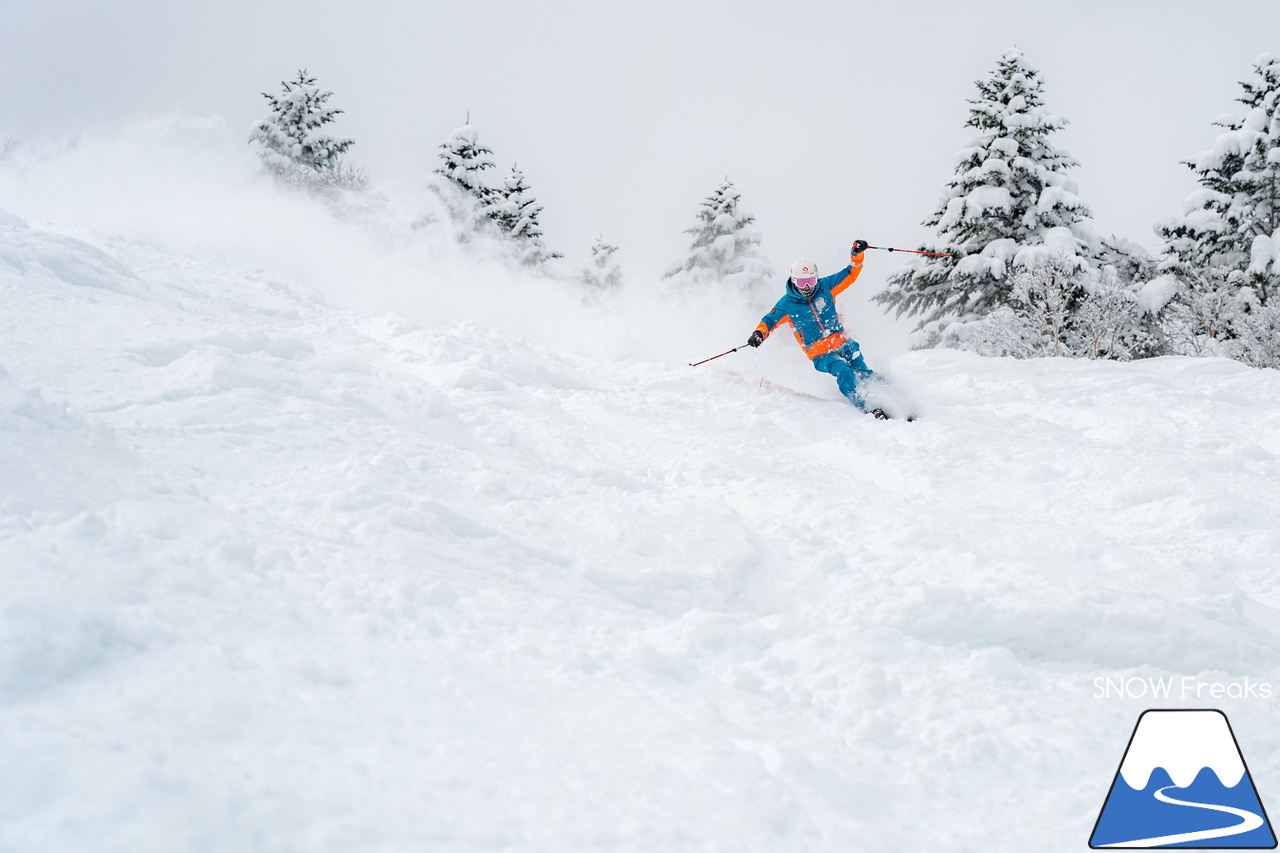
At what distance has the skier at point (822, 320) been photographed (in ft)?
24.8

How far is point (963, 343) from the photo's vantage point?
1766 centimetres

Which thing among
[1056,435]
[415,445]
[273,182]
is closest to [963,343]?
[1056,435]

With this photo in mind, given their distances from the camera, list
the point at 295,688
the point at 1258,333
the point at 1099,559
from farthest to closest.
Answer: the point at 1258,333 < the point at 1099,559 < the point at 295,688

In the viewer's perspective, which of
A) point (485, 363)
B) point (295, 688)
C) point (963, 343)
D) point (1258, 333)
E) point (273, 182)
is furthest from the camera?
point (273, 182)

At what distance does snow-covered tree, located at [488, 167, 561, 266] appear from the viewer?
26.5m

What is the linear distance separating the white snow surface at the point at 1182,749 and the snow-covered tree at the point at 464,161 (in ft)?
82.9

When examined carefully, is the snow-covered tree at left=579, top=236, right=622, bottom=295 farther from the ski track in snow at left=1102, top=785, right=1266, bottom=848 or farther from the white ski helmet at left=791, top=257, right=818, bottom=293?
the ski track in snow at left=1102, top=785, right=1266, bottom=848

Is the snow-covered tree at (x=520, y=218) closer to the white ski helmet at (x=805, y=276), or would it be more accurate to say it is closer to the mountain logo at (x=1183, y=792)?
the white ski helmet at (x=805, y=276)

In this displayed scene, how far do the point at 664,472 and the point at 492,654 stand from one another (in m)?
2.59

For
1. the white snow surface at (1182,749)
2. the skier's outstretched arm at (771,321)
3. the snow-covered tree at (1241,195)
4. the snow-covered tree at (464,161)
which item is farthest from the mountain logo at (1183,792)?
the snow-covered tree at (464,161)

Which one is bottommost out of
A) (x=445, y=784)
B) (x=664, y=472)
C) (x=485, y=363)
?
(x=445, y=784)

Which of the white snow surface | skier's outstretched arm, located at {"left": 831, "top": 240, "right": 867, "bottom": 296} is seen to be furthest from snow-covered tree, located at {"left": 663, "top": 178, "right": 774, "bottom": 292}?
the white snow surface

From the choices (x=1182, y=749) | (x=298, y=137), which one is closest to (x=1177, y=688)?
(x=1182, y=749)

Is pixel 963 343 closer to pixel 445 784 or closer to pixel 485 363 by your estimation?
pixel 485 363
